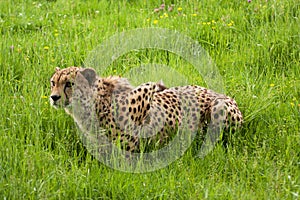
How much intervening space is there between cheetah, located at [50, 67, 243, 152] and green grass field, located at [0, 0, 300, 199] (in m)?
0.23

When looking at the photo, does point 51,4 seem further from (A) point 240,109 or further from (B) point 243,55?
(A) point 240,109

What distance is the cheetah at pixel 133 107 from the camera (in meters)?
4.98

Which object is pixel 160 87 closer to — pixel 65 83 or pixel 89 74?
pixel 89 74

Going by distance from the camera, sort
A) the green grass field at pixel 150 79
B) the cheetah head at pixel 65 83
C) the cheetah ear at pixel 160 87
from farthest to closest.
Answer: the cheetah ear at pixel 160 87 → the cheetah head at pixel 65 83 → the green grass field at pixel 150 79

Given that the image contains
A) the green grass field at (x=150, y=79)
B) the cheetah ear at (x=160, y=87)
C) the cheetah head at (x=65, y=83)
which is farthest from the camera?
the cheetah ear at (x=160, y=87)

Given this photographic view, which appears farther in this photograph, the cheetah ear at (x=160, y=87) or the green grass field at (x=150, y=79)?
the cheetah ear at (x=160, y=87)

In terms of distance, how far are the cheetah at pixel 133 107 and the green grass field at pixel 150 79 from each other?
23cm

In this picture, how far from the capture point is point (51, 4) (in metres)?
8.32

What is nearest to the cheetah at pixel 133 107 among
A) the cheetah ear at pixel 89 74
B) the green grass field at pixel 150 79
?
the cheetah ear at pixel 89 74

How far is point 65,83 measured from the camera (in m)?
4.93

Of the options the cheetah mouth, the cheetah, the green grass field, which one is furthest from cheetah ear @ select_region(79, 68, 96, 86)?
the green grass field

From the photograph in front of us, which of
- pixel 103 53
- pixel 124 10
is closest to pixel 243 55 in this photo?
pixel 103 53

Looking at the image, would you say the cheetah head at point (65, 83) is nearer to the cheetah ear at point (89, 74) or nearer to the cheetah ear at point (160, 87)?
the cheetah ear at point (89, 74)

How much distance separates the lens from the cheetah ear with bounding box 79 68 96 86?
4.99 metres
